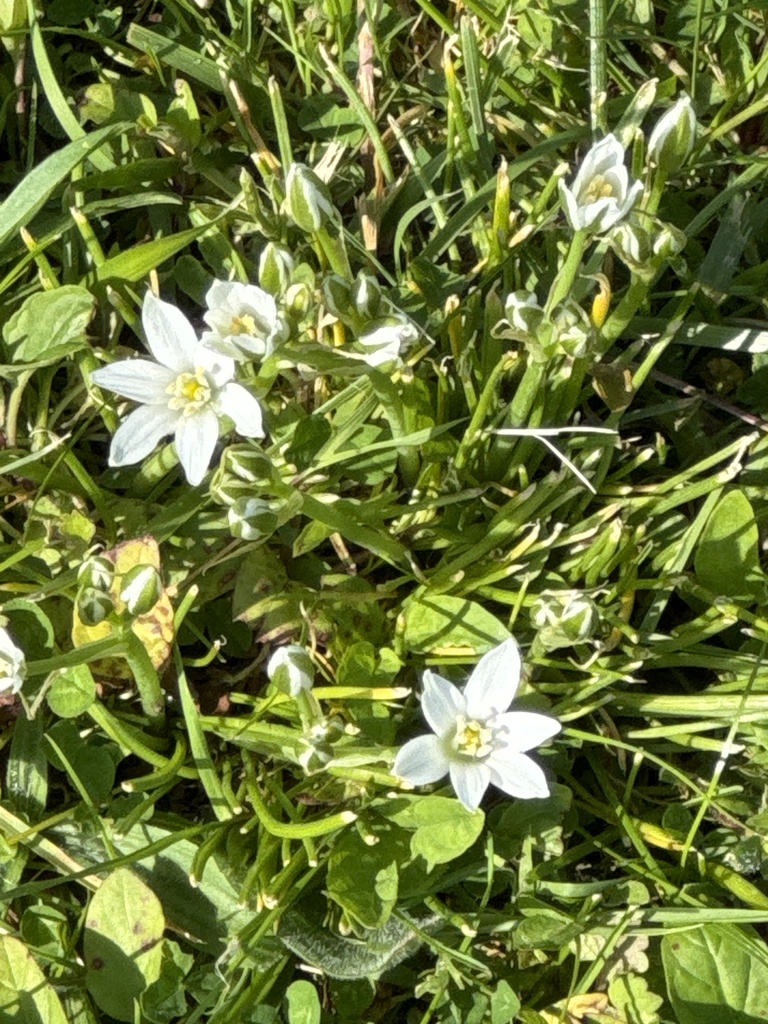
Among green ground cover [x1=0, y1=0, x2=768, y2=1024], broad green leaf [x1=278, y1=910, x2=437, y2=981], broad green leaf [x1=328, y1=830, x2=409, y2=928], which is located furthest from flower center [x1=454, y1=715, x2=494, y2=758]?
broad green leaf [x1=278, y1=910, x2=437, y2=981]

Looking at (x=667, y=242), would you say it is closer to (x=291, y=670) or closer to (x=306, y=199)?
(x=306, y=199)

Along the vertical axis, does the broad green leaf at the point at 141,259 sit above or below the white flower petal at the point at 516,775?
above

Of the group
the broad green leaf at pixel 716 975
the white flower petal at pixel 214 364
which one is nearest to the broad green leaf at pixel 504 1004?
the broad green leaf at pixel 716 975

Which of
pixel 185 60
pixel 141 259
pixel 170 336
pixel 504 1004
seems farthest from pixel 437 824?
pixel 185 60

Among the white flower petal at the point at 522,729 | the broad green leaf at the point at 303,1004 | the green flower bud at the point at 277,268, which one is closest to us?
the green flower bud at the point at 277,268

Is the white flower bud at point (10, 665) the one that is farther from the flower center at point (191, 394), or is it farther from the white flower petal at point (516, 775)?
the white flower petal at point (516, 775)

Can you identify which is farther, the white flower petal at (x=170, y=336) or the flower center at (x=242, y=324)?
the white flower petal at (x=170, y=336)

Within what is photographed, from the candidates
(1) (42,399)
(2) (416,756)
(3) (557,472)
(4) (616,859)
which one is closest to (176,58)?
(1) (42,399)
